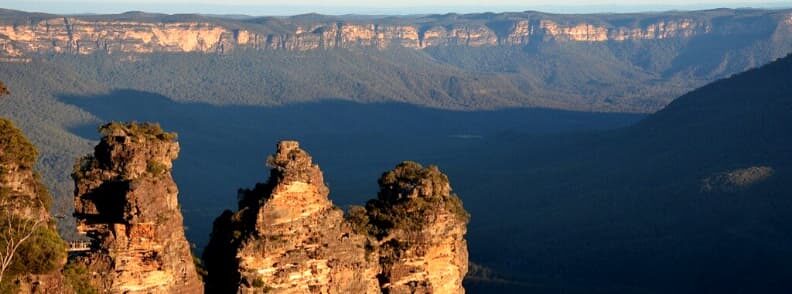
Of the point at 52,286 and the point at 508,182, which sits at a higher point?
the point at 52,286

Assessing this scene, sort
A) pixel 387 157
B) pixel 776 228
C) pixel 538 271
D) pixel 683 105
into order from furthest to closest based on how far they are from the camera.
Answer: pixel 387 157 < pixel 683 105 < pixel 776 228 < pixel 538 271

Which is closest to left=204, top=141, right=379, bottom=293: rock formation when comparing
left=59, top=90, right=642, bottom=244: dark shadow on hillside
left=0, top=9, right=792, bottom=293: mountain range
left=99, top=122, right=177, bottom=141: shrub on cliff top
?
left=99, top=122, right=177, bottom=141: shrub on cliff top

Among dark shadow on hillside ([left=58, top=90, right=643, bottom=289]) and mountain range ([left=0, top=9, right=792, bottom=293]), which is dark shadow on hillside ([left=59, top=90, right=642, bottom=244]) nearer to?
dark shadow on hillside ([left=58, top=90, right=643, bottom=289])

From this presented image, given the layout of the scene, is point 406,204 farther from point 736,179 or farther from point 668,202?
point 736,179

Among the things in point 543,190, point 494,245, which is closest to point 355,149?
point 543,190

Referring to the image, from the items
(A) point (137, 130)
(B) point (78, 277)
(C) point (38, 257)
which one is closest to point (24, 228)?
(C) point (38, 257)

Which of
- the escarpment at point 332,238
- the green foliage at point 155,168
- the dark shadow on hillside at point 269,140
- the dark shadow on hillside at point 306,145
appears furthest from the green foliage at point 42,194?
the dark shadow on hillside at point 269,140

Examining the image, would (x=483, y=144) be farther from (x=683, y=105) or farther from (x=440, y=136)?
(x=683, y=105)
